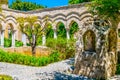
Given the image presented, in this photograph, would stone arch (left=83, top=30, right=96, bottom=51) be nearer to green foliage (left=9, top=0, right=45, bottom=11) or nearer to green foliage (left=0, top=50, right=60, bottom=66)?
green foliage (left=0, top=50, right=60, bottom=66)

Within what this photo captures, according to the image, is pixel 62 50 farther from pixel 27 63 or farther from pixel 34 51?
pixel 27 63

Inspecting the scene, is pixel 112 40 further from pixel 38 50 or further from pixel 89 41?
pixel 38 50

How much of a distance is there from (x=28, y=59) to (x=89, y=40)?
4.15m

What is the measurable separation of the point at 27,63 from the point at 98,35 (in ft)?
18.5

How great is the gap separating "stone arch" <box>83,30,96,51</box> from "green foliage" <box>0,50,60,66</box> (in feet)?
9.96

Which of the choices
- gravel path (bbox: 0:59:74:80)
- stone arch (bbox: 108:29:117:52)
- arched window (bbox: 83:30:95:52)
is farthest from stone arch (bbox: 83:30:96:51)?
gravel path (bbox: 0:59:74:80)

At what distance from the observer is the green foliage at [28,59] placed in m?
18.9

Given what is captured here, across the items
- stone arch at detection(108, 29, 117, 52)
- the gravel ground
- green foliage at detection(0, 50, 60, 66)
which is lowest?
the gravel ground

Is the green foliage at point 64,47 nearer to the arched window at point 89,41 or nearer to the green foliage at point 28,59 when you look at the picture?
the green foliage at point 28,59

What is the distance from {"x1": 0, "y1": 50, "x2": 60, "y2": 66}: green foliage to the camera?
1891cm

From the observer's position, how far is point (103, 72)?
1504cm

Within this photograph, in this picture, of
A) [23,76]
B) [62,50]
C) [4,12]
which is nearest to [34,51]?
[62,50]

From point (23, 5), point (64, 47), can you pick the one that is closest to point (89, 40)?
point (64, 47)

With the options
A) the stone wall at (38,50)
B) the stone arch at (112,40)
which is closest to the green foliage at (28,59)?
the stone wall at (38,50)
